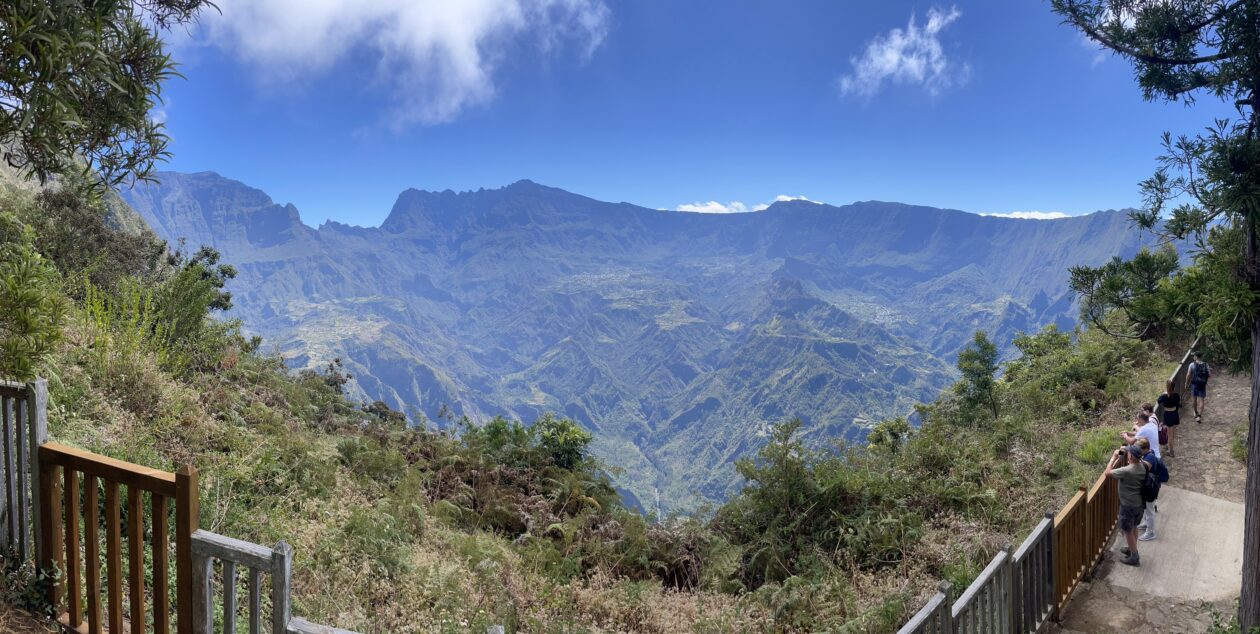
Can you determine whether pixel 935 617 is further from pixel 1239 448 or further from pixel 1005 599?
pixel 1239 448

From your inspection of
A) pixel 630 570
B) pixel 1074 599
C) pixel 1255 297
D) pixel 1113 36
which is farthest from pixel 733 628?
pixel 1113 36

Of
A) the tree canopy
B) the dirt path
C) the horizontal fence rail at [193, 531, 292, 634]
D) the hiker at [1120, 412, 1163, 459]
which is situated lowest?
the dirt path

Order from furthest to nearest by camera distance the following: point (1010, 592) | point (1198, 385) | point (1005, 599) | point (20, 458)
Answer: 1. point (1198, 385)
2. point (1010, 592)
3. point (1005, 599)
4. point (20, 458)

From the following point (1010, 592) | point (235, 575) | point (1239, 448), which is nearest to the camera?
point (235, 575)

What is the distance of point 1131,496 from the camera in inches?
305

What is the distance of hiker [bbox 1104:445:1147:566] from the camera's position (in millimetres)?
7727

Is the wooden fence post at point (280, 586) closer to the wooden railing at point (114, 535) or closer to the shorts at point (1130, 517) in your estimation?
the wooden railing at point (114, 535)

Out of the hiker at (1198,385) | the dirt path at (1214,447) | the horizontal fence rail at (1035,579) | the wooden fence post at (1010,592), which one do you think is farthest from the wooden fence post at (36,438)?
the hiker at (1198,385)

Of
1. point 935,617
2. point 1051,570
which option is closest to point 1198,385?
point 1051,570

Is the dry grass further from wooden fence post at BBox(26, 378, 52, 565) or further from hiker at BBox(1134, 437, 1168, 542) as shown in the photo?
hiker at BBox(1134, 437, 1168, 542)

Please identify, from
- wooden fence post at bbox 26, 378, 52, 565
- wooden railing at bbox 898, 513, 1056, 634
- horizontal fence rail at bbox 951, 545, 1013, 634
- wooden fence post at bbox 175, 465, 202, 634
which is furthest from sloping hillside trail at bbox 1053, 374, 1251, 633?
wooden fence post at bbox 26, 378, 52, 565

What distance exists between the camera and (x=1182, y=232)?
525 cm

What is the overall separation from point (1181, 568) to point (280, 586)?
10.2 m

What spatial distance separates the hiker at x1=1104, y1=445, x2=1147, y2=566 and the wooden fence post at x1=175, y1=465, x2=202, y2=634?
32.0 ft
